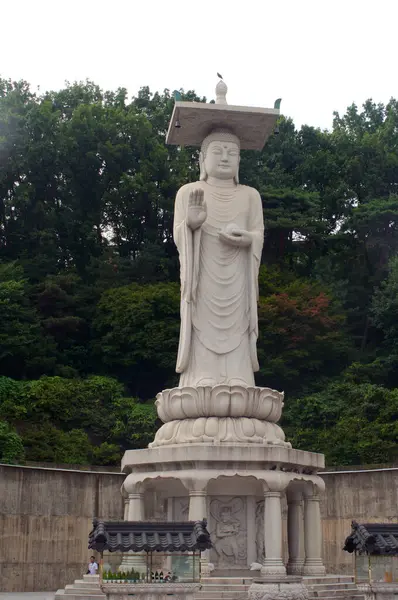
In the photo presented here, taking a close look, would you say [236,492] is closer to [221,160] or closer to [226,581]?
[226,581]

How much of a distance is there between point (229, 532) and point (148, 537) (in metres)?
3.84

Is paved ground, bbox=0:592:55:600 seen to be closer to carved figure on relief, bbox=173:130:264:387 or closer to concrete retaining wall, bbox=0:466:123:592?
concrete retaining wall, bbox=0:466:123:592

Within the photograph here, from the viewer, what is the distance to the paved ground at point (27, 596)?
57.5 feet

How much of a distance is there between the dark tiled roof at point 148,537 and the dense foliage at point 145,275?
44.2 feet

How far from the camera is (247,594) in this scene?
45.9 ft

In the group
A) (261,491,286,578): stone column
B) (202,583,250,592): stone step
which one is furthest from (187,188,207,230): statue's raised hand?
(202,583,250,592): stone step

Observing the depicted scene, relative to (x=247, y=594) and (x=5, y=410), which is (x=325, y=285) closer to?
(x=5, y=410)

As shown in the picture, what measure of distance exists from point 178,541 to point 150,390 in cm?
2081

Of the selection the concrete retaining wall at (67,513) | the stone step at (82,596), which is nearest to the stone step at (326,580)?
the stone step at (82,596)

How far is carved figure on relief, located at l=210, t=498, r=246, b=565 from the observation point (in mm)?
15383

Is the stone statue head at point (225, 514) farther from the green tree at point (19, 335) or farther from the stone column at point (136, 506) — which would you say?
the green tree at point (19, 335)

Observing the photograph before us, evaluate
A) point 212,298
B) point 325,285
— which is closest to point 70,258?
point 325,285

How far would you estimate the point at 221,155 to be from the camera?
1797cm

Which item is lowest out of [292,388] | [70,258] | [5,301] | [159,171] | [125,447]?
[125,447]
